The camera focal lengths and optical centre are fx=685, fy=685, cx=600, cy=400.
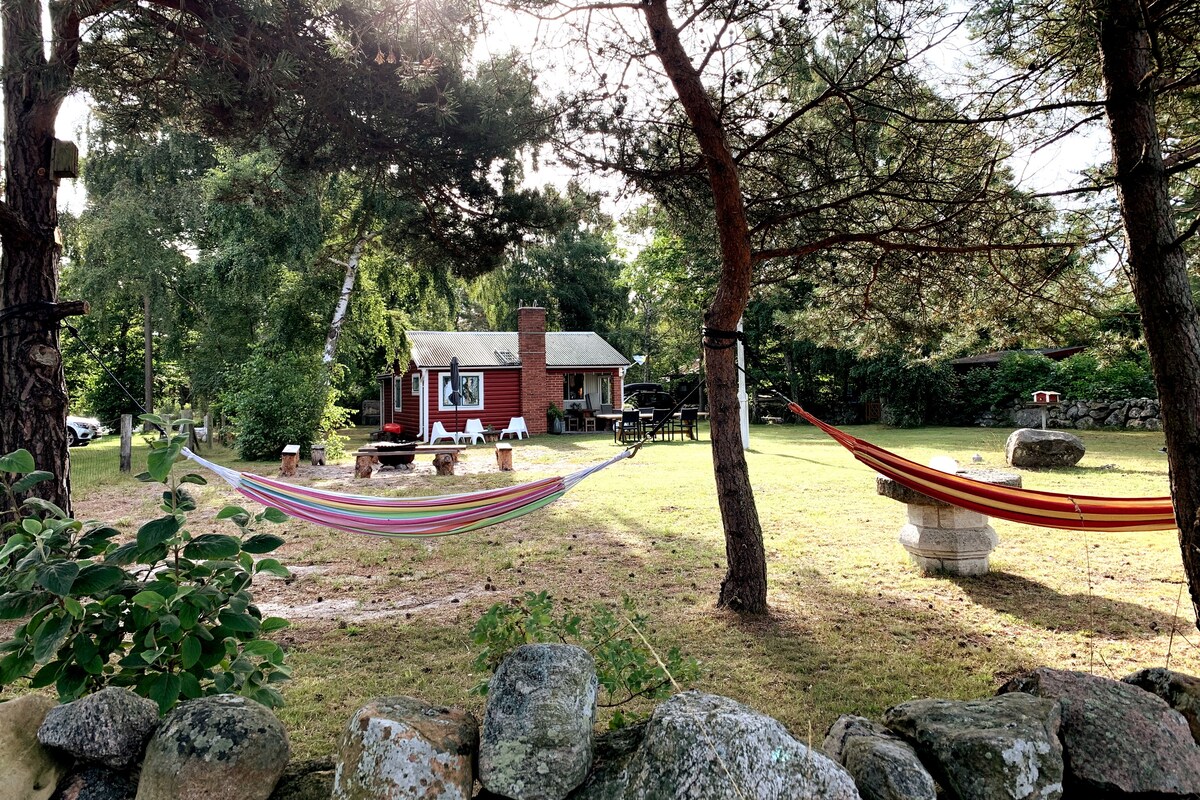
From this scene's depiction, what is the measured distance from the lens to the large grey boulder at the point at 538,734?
4.76ft

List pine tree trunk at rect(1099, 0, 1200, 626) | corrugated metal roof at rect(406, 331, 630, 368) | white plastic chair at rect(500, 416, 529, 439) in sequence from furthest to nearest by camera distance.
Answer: corrugated metal roof at rect(406, 331, 630, 368) < white plastic chair at rect(500, 416, 529, 439) < pine tree trunk at rect(1099, 0, 1200, 626)

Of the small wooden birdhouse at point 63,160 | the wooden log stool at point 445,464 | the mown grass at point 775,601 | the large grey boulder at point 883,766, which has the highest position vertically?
the small wooden birdhouse at point 63,160

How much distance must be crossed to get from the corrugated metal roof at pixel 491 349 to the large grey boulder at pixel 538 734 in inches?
624

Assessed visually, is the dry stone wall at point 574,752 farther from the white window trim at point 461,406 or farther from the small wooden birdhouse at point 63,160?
the white window trim at point 461,406

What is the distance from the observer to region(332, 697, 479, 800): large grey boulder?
1392 millimetres

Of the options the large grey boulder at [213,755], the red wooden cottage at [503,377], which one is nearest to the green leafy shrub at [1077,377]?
the red wooden cottage at [503,377]

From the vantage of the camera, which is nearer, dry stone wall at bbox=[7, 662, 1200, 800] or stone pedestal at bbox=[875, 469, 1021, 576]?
dry stone wall at bbox=[7, 662, 1200, 800]

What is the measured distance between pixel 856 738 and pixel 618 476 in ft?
26.8

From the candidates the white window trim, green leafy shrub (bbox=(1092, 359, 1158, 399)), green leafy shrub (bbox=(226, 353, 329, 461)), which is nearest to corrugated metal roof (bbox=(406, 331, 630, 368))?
the white window trim

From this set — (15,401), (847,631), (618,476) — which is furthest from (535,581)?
(618,476)

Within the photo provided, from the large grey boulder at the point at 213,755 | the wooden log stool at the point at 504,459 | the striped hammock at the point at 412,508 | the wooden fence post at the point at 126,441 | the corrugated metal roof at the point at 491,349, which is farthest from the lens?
the corrugated metal roof at the point at 491,349

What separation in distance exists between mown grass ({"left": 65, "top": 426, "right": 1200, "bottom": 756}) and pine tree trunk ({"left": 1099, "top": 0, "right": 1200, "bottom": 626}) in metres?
1.12

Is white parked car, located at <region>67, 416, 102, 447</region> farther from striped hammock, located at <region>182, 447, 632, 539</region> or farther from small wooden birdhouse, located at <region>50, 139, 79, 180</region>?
striped hammock, located at <region>182, 447, 632, 539</region>

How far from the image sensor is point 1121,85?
2.35m
